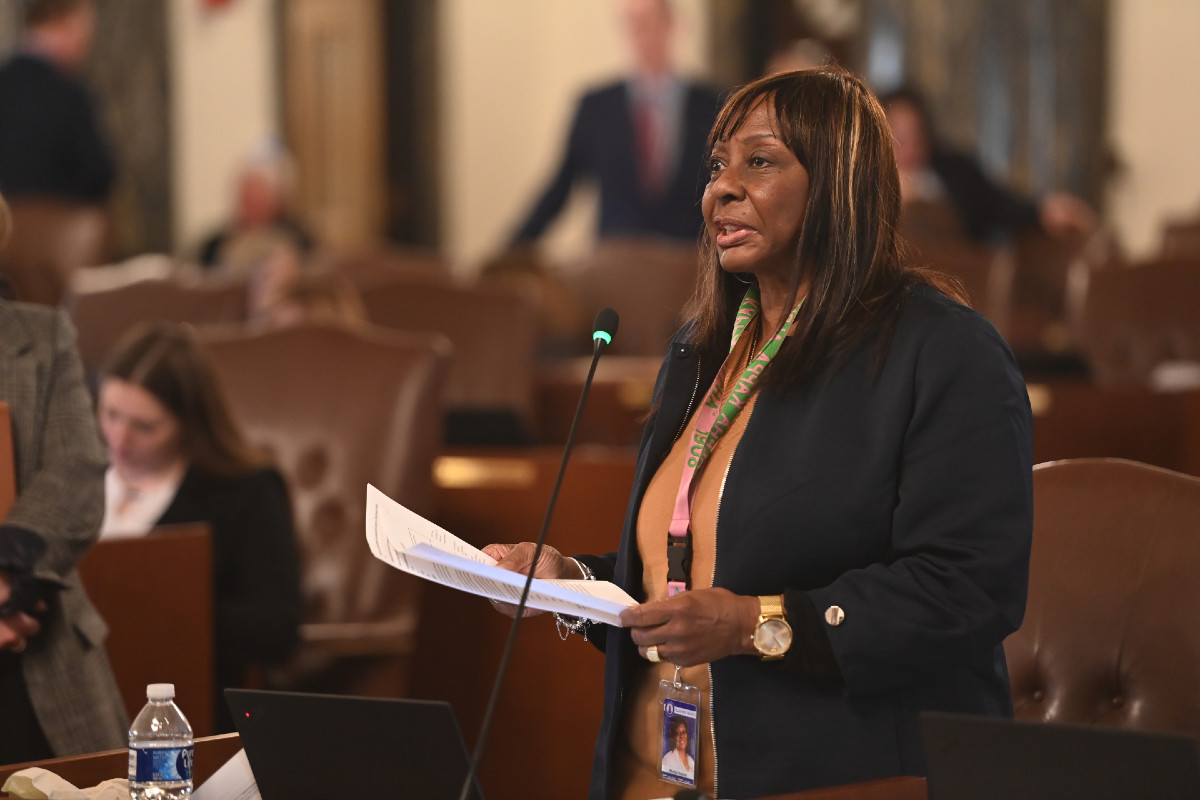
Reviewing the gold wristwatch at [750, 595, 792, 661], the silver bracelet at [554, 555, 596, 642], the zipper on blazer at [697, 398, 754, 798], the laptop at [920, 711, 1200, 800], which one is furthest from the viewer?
the silver bracelet at [554, 555, 596, 642]

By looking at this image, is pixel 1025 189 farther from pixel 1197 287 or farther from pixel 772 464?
pixel 772 464

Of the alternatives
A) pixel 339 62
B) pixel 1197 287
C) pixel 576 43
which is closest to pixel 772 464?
pixel 1197 287

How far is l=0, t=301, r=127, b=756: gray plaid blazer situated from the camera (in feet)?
7.00

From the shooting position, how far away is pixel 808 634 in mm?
1512

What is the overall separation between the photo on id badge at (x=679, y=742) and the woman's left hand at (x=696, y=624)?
6.3 inches

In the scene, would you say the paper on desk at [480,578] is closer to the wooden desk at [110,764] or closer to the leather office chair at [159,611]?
the wooden desk at [110,764]

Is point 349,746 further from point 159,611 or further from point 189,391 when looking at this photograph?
point 189,391

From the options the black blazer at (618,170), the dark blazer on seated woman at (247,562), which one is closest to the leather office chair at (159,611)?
the dark blazer on seated woman at (247,562)

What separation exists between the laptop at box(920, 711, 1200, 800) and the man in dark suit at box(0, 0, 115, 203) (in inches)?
206

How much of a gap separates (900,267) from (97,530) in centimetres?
121

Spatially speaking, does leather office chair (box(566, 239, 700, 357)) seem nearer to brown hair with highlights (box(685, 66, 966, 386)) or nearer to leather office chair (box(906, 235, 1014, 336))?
leather office chair (box(906, 235, 1014, 336))

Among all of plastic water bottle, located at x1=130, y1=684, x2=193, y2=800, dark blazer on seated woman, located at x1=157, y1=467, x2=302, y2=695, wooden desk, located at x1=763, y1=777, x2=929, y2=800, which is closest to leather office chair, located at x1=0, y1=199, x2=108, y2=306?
dark blazer on seated woman, located at x1=157, y1=467, x2=302, y2=695

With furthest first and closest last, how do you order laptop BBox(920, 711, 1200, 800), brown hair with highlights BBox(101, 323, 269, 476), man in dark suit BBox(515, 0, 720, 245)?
man in dark suit BBox(515, 0, 720, 245)
brown hair with highlights BBox(101, 323, 269, 476)
laptop BBox(920, 711, 1200, 800)

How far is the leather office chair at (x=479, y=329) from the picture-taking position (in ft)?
14.6
